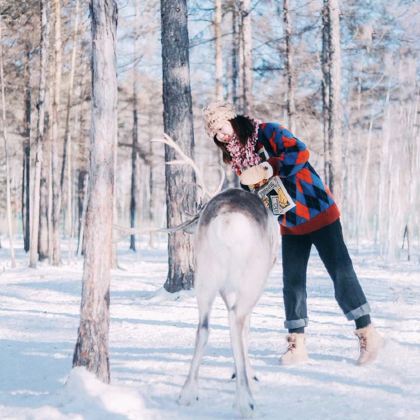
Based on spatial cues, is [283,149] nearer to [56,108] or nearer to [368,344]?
[368,344]

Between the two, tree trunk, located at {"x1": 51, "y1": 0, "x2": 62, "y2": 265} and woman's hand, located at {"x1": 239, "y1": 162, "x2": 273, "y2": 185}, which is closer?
woman's hand, located at {"x1": 239, "y1": 162, "x2": 273, "y2": 185}

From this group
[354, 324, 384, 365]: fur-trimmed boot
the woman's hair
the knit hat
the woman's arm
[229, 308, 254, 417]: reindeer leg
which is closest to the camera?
[229, 308, 254, 417]: reindeer leg

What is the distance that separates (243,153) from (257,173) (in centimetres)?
22

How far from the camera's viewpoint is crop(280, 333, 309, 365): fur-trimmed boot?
14.0 ft

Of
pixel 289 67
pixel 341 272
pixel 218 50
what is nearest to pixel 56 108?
pixel 218 50


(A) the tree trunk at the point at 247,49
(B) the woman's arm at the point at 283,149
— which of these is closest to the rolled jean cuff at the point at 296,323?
(B) the woman's arm at the point at 283,149

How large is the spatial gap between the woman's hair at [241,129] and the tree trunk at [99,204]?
28.5 inches

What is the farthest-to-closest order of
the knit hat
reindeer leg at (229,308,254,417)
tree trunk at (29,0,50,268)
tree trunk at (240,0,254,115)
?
tree trunk at (29,0,50,268) < tree trunk at (240,0,254,115) < the knit hat < reindeer leg at (229,308,254,417)

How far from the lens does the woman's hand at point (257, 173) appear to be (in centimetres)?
365

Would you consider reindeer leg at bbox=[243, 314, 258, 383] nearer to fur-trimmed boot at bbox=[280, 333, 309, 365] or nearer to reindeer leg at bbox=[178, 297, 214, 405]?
reindeer leg at bbox=[178, 297, 214, 405]

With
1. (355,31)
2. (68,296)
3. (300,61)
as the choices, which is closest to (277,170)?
(68,296)

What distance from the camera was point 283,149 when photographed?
388cm

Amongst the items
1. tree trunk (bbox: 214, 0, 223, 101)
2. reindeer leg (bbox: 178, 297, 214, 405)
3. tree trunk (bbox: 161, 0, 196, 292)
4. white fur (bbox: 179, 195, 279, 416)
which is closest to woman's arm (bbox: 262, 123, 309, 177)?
white fur (bbox: 179, 195, 279, 416)

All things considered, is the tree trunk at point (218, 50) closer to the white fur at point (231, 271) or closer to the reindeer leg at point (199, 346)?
the white fur at point (231, 271)
